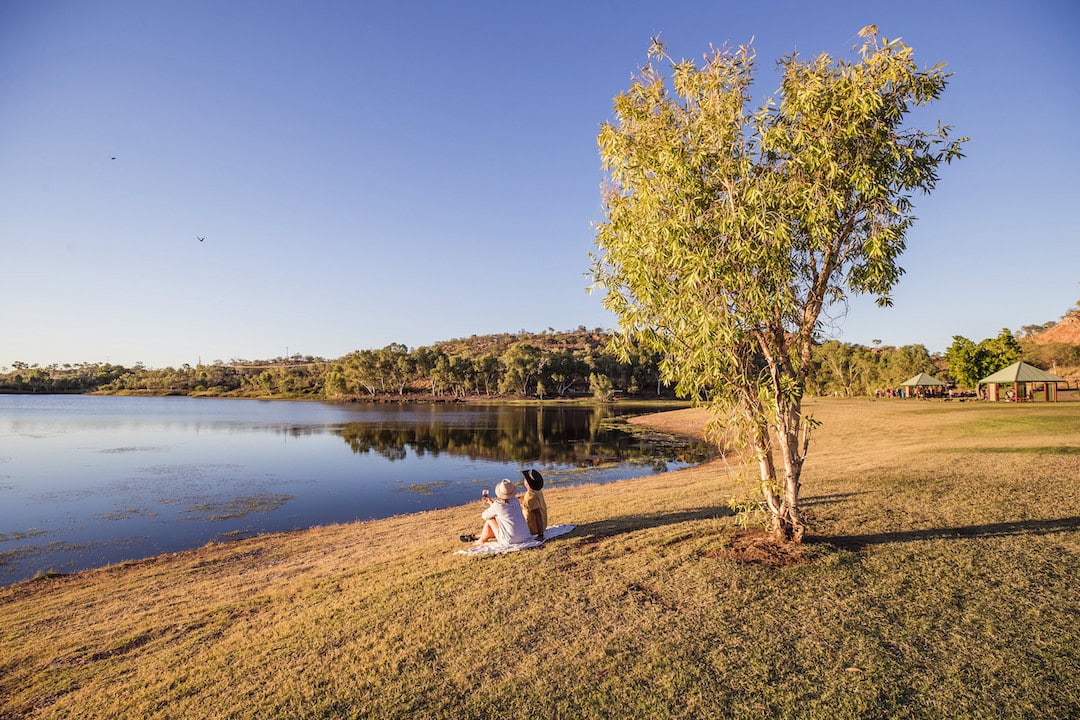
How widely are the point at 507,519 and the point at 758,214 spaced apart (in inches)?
259

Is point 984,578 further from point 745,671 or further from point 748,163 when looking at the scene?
point 748,163

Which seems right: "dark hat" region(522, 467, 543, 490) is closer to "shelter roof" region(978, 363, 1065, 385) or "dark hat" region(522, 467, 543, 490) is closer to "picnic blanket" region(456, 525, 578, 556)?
"picnic blanket" region(456, 525, 578, 556)

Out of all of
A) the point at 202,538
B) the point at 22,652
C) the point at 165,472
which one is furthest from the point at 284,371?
the point at 22,652

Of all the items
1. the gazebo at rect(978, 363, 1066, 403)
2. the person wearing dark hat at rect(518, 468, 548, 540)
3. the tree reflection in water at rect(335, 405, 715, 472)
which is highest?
the gazebo at rect(978, 363, 1066, 403)

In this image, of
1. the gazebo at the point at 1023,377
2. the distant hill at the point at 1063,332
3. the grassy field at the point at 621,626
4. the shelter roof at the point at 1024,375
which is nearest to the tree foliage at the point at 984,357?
the gazebo at the point at 1023,377

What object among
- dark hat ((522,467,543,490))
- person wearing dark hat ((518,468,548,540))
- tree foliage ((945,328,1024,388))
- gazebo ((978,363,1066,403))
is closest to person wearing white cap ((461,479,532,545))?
person wearing dark hat ((518,468,548,540))

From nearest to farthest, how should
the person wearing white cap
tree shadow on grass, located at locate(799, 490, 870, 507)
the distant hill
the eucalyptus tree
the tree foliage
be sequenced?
the eucalyptus tree → the person wearing white cap → tree shadow on grass, located at locate(799, 490, 870, 507) → the tree foliage → the distant hill

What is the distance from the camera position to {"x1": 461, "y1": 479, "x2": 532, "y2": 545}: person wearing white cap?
9.95 m

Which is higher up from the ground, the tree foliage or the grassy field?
the tree foliage

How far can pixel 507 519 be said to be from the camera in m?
9.95

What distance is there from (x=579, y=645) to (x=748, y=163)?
6885 mm

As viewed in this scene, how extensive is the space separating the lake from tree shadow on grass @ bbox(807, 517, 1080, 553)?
615 inches

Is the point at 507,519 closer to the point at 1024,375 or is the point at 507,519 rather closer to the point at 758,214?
the point at 758,214

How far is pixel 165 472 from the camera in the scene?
94.4ft
